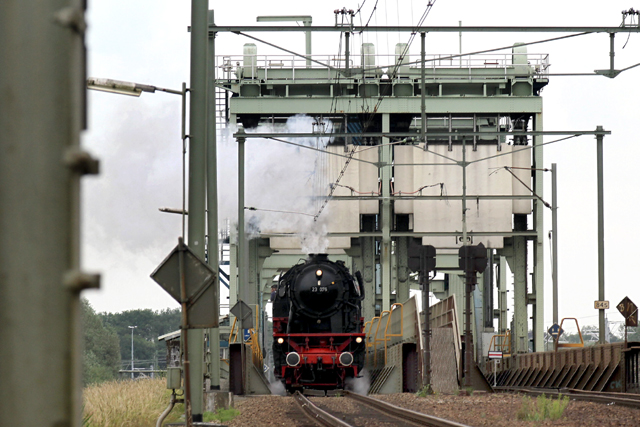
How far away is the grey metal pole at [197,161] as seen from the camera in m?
12.7

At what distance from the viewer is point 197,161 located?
500 inches

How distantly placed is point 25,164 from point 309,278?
24.8 m

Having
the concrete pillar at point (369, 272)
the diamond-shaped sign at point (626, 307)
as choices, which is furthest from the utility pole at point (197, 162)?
the concrete pillar at point (369, 272)

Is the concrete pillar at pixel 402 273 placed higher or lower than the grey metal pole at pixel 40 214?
lower

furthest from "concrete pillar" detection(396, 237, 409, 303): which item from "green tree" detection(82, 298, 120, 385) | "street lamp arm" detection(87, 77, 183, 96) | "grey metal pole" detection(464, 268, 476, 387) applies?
"street lamp arm" detection(87, 77, 183, 96)

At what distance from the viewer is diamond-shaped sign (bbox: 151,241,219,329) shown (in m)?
9.81

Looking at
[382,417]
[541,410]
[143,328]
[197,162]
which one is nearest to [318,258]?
[382,417]

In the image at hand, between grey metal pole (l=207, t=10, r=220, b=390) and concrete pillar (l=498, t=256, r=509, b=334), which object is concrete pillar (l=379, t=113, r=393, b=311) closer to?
concrete pillar (l=498, t=256, r=509, b=334)

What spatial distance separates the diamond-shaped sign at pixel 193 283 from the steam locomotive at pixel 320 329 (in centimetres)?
1670

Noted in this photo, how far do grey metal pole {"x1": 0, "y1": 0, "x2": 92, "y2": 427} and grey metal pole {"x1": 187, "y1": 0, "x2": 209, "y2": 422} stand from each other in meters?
10.7

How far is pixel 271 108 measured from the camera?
4434 cm

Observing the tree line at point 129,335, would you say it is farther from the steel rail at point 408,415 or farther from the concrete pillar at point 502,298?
the steel rail at point 408,415

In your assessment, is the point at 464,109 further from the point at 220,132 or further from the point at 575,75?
the point at 575,75

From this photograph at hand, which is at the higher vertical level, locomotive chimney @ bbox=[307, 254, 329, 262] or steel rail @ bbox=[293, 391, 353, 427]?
locomotive chimney @ bbox=[307, 254, 329, 262]
